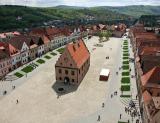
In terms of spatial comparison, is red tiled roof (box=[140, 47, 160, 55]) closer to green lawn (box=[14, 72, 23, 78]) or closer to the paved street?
the paved street

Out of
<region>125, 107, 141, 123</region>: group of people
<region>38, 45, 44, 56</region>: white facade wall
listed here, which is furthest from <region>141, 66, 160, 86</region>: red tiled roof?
<region>38, 45, 44, 56</region>: white facade wall

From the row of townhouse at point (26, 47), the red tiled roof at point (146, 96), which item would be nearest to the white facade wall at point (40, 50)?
the row of townhouse at point (26, 47)

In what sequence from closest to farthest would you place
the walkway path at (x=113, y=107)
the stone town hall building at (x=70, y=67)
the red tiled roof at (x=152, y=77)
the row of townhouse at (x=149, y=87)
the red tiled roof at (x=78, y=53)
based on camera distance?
the row of townhouse at (x=149, y=87)
the walkway path at (x=113, y=107)
the red tiled roof at (x=152, y=77)
the stone town hall building at (x=70, y=67)
the red tiled roof at (x=78, y=53)

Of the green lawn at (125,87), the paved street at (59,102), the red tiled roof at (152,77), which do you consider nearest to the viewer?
the paved street at (59,102)

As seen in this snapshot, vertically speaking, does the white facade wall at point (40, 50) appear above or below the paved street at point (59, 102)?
above

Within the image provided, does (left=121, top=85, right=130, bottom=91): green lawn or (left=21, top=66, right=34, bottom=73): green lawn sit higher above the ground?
(left=121, top=85, right=130, bottom=91): green lawn

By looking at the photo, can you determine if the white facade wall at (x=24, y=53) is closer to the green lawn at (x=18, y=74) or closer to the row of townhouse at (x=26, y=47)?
the row of townhouse at (x=26, y=47)

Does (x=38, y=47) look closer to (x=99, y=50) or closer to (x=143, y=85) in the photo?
(x=99, y=50)

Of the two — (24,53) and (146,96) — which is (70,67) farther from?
(24,53)
